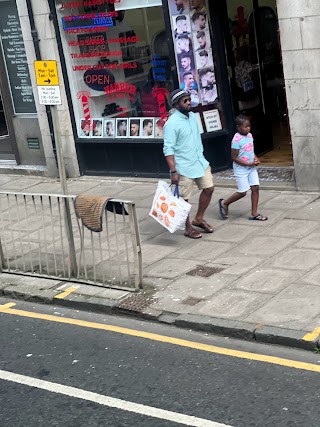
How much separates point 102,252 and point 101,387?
3041mm

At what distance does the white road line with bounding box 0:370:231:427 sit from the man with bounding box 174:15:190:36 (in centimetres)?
730

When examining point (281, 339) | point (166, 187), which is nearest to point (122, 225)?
point (166, 187)

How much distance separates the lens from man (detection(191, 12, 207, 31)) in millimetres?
13469

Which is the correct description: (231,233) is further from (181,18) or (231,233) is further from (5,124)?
(5,124)

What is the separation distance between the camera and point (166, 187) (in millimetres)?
10781

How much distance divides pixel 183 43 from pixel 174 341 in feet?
21.7

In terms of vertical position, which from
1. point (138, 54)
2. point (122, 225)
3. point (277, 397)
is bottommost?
point (277, 397)

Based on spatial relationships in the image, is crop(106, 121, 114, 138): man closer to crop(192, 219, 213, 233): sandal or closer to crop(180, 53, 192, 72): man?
crop(180, 53, 192, 72): man

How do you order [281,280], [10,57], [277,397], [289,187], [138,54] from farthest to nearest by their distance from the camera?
[10,57] → [138,54] → [289,187] → [281,280] → [277,397]

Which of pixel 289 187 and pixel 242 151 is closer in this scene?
pixel 242 151

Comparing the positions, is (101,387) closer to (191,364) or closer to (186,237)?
(191,364)

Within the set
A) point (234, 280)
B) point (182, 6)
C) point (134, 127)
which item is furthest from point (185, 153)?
point (134, 127)

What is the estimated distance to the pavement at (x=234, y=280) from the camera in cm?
815

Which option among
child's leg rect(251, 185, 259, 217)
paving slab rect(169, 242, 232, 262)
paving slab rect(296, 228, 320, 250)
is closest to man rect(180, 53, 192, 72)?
child's leg rect(251, 185, 259, 217)
